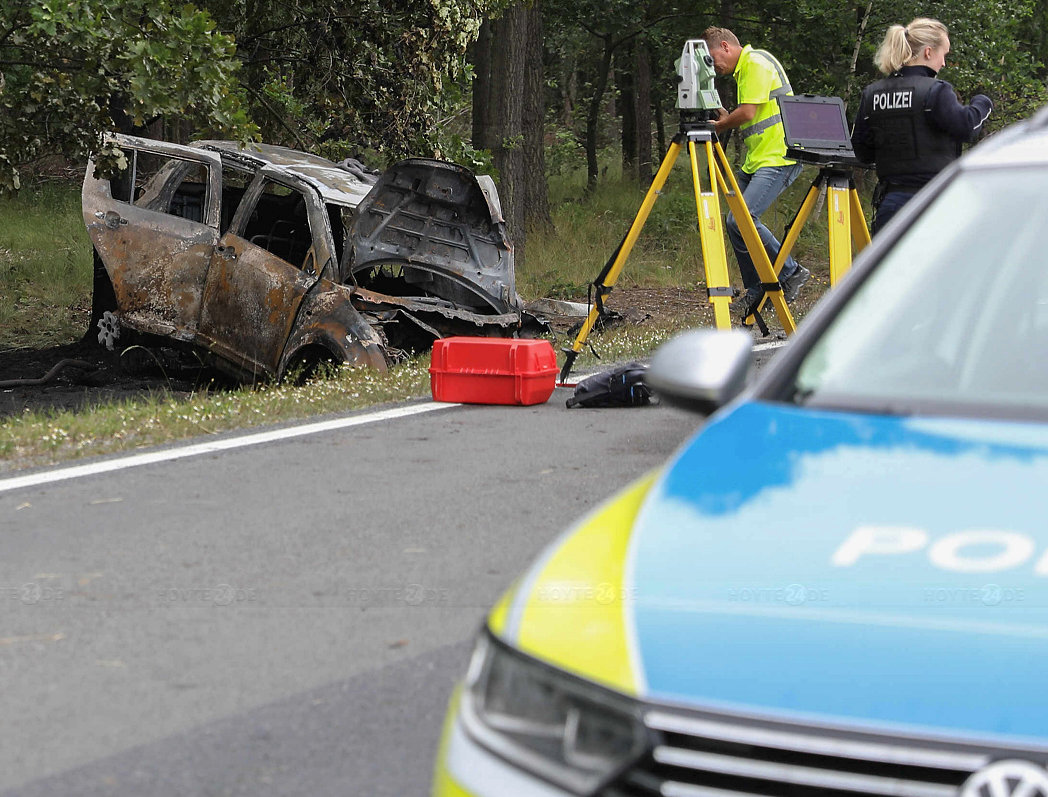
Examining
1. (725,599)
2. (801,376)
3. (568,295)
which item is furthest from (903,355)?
(568,295)

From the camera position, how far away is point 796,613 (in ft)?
6.57

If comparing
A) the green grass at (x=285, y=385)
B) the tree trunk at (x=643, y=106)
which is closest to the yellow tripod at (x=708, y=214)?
the green grass at (x=285, y=385)

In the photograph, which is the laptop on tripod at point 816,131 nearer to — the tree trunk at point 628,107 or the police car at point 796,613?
the police car at point 796,613

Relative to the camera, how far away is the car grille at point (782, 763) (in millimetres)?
1756

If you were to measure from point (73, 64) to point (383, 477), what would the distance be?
6.17 metres

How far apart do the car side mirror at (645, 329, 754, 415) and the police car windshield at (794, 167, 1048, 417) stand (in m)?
0.13

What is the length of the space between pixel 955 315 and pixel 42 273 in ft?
56.3

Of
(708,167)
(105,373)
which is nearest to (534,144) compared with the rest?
(105,373)

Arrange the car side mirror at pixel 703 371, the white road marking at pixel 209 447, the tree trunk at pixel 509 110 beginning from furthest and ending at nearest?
1. the tree trunk at pixel 509 110
2. the white road marking at pixel 209 447
3. the car side mirror at pixel 703 371

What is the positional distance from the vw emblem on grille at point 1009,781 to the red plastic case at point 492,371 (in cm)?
647

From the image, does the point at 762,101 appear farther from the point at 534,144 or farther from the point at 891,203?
the point at 534,144

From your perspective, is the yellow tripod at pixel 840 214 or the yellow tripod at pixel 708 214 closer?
the yellow tripod at pixel 708 214

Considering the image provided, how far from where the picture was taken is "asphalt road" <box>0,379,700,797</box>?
3.38m

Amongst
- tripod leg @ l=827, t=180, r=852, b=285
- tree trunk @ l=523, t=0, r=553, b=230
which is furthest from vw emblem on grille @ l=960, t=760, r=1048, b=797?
tree trunk @ l=523, t=0, r=553, b=230
